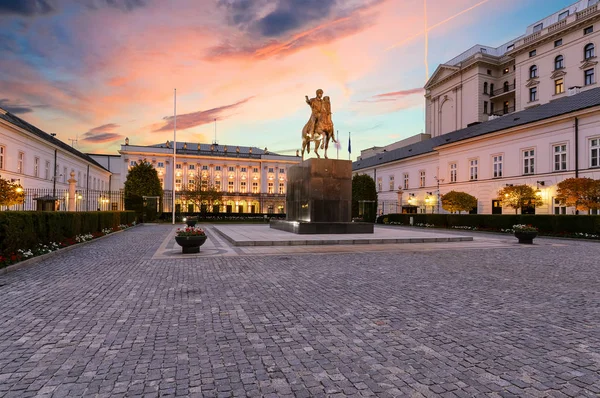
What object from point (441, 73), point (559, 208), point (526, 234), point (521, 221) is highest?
point (441, 73)

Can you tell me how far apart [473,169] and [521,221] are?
590 inches

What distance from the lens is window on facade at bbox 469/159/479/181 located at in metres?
40.3

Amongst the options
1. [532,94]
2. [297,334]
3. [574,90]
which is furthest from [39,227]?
[532,94]

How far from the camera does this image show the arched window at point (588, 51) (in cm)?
4185

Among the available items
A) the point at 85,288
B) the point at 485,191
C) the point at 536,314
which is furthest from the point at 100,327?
the point at 485,191

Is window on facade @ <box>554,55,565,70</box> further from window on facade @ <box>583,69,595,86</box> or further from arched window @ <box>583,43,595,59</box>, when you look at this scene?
window on facade @ <box>583,69,595,86</box>

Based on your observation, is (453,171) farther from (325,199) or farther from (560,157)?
(325,199)

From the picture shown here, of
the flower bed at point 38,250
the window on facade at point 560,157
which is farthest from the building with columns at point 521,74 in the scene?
the flower bed at point 38,250

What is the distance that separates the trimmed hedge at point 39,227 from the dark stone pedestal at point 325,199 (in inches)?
456

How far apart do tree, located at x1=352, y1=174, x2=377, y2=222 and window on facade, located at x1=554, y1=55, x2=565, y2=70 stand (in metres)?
29.5

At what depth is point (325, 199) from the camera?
21.0 m

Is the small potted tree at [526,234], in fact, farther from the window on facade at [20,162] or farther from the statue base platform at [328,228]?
the window on facade at [20,162]

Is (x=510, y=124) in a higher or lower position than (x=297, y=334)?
higher

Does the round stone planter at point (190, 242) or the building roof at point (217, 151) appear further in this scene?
the building roof at point (217, 151)
